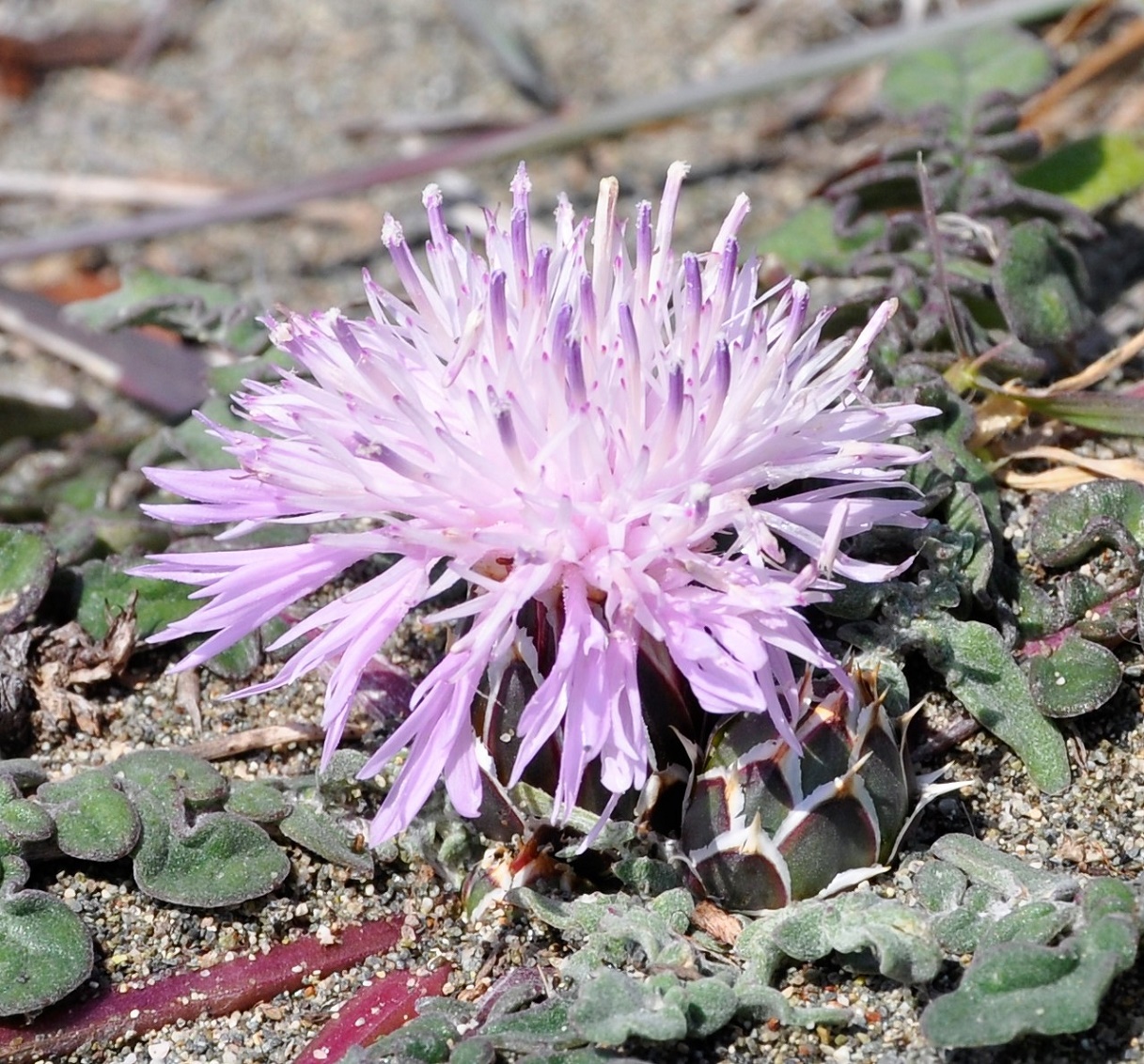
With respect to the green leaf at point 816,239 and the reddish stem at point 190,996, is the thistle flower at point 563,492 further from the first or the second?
the green leaf at point 816,239

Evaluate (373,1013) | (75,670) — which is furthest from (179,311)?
(373,1013)

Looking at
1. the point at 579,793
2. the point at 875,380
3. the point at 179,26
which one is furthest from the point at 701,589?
the point at 179,26

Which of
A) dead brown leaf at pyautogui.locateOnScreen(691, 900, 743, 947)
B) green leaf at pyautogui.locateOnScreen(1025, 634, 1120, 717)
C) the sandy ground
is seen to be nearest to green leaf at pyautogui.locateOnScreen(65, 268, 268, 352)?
the sandy ground

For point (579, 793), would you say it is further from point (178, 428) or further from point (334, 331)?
point (178, 428)

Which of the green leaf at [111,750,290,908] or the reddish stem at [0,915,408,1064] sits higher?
the green leaf at [111,750,290,908]

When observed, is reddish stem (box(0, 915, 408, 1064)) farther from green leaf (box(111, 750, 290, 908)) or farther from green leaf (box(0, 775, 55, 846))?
green leaf (box(0, 775, 55, 846))

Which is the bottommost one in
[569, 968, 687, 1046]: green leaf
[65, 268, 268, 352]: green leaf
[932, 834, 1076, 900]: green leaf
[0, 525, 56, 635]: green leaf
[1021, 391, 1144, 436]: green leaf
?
[569, 968, 687, 1046]: green leaf

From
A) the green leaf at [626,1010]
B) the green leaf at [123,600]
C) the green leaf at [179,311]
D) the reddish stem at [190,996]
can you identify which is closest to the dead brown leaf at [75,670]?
the green leaf at [123,600]
